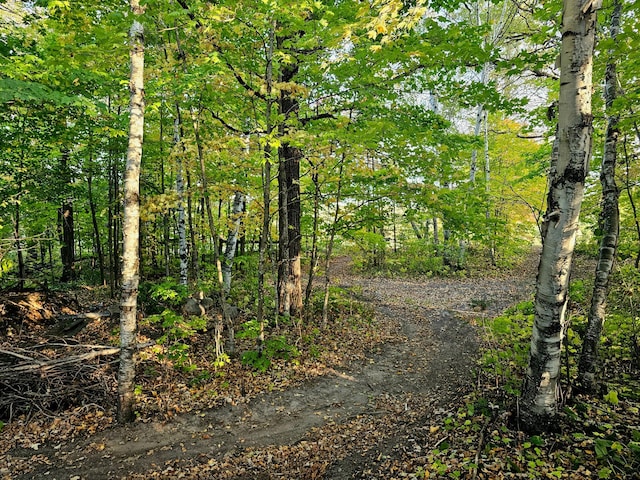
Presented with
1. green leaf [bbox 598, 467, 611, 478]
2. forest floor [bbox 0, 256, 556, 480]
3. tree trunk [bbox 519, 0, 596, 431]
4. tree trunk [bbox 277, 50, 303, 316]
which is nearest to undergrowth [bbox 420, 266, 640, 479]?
green leaf [bbox 598, 467, 611, 478]

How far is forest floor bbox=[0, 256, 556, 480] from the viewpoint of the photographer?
416 cm

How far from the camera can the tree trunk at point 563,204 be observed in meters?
3.19

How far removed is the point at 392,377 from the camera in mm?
6789

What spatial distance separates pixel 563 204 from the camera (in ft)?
10.9

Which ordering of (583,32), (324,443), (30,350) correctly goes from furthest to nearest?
1. (30,350)
2. (324,443)
3. (583,32)

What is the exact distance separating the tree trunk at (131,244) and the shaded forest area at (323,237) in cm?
3

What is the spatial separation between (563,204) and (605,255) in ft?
6.02

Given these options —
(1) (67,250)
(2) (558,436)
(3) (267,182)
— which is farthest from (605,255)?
(1) (67,250)

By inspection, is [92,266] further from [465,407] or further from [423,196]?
[465,407]

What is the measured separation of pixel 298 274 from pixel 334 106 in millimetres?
4796

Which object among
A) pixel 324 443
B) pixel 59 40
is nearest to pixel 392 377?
pixel 324 443

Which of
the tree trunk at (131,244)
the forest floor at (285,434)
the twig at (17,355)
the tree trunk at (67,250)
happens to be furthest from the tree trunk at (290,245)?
the tree trunk at (67,250)

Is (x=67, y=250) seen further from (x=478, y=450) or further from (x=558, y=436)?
(x=558, y=436)

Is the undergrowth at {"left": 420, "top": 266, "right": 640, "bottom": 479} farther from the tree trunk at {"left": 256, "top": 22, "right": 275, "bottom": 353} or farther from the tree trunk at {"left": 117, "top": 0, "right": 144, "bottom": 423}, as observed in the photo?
the tree trunk at {"left": 117, "top": 0, "right": 144, "bottom": 423}
